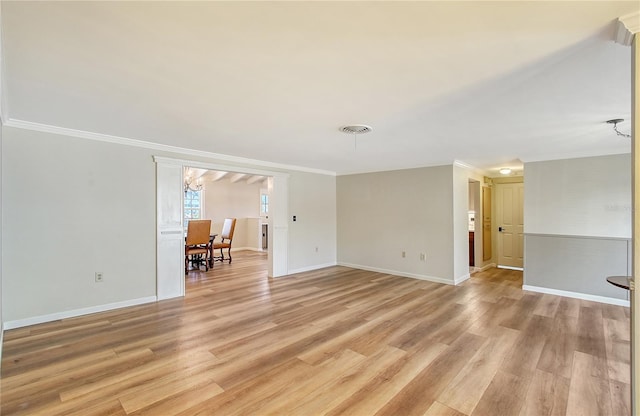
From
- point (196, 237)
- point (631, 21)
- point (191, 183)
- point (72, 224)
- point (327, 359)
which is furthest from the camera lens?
point (191, 183)

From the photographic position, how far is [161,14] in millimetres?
1368

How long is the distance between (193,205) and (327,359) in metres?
7.63

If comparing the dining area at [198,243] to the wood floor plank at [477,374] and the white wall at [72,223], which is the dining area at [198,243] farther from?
the wood floor plank at [477,374]

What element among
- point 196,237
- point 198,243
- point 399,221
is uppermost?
point 399,221

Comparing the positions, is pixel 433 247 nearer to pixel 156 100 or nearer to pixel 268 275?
pixel 268 275

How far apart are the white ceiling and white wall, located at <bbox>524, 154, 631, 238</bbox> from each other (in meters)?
1.27

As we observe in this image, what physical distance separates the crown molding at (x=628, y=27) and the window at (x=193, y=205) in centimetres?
911

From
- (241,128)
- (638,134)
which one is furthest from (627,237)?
(241,128)

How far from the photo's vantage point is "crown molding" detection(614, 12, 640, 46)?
1.33 m

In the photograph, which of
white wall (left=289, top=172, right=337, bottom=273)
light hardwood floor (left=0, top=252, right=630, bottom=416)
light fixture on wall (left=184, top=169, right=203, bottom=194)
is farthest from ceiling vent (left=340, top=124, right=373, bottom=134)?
light fixture on wall (left=184, top=169, right=203, bottom=194)

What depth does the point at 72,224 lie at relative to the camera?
3.44m

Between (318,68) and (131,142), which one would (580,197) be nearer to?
(318,68)

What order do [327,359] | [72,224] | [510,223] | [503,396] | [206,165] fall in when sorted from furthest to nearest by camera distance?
[510,223]
[206,165]
[72,224]
[327,359]
[503,396]

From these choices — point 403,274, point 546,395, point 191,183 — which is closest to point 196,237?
point 191,183
